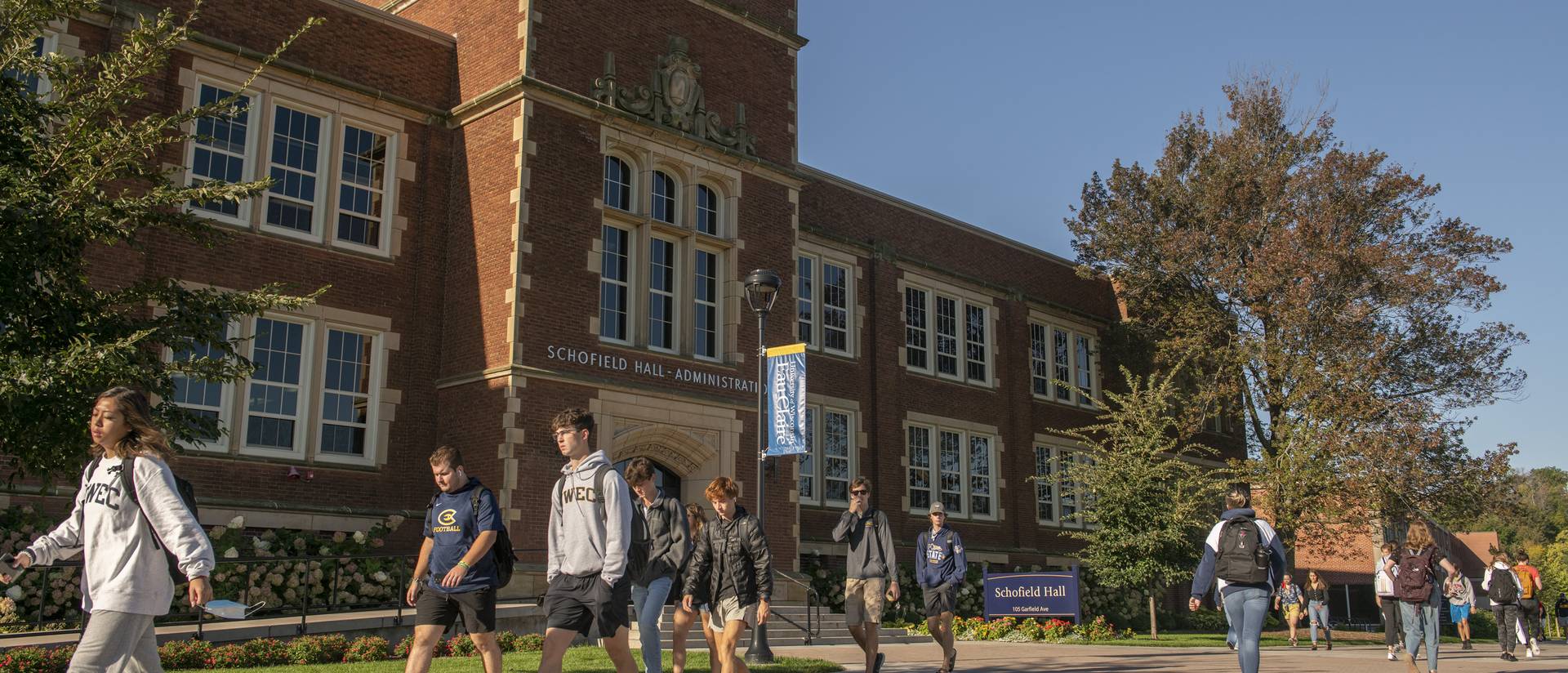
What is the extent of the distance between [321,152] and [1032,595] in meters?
12.8

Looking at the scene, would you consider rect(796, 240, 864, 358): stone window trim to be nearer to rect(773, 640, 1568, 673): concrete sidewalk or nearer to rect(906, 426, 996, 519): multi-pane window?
rect(906, 426, 996, 519): multi-pane window

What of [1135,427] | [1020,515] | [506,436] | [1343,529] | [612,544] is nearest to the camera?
[612,544]

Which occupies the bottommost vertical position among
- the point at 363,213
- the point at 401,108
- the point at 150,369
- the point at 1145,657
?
the point at 1145,657

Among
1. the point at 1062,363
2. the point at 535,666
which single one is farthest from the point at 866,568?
the point at 1062,363

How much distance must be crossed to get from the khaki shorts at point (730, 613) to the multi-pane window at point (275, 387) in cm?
1007

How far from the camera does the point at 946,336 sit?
28922mm

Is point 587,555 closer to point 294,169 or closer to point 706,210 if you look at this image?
point 294,169

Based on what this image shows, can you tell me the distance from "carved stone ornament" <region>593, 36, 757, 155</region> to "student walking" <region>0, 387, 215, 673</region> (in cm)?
1465

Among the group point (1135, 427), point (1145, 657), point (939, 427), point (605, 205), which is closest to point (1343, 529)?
point (1135, 427)

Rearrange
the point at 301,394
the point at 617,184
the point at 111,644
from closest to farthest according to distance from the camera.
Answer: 1. the point at 111,644
2. the point at 301,394
3. the point at 617,184

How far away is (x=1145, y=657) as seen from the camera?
620 inches

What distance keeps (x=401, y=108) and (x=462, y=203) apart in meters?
1.70

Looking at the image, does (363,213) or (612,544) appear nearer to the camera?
(612,544)

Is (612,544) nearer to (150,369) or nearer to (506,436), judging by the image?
(150,369)
